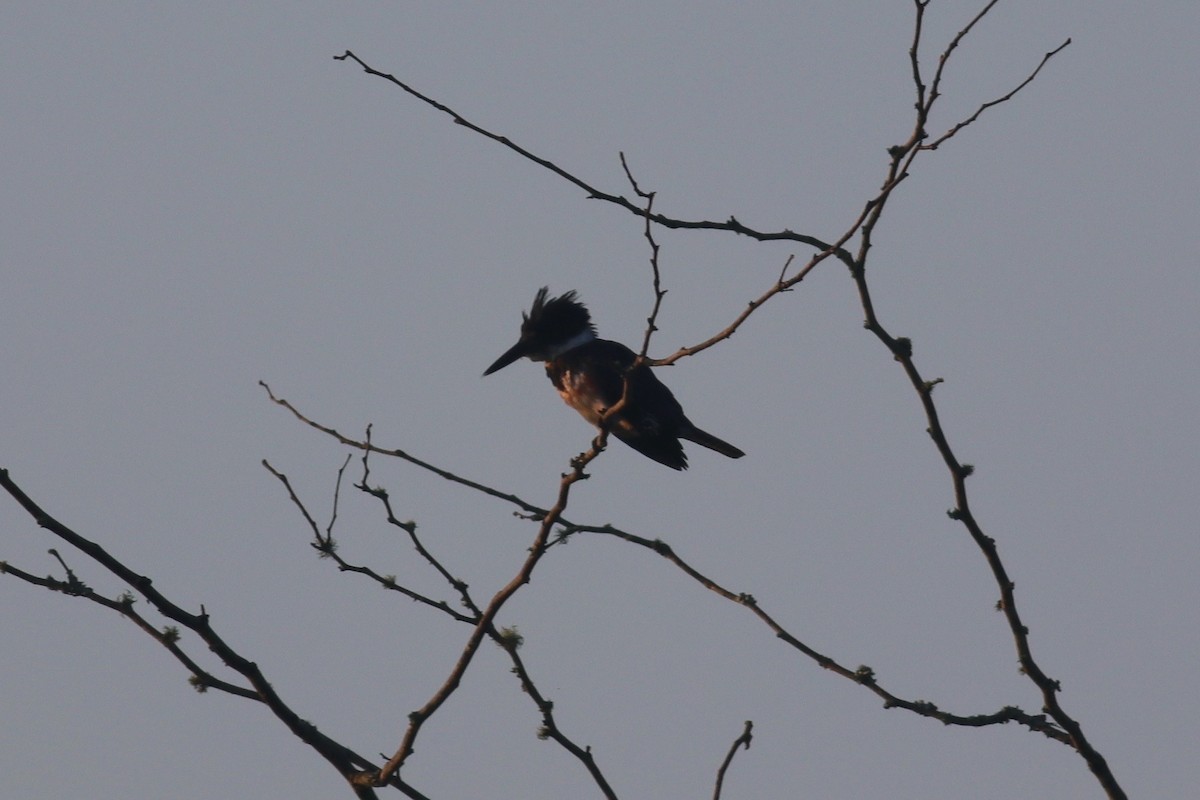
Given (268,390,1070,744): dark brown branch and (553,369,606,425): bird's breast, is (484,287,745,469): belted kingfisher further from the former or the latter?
(268,390,1070,744): dark brown branch

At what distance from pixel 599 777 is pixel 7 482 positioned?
3.99 feet

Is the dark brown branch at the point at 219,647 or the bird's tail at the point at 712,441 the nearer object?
the dark brown branch at the point at 219,647

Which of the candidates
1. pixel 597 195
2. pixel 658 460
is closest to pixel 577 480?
pixel 597 195

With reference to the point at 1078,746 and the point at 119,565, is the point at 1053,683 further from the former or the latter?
the point at 119,565

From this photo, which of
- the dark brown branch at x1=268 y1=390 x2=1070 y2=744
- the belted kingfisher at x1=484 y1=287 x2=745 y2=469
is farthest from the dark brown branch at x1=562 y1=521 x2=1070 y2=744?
the belted kingfisher at x1=484 y1=287 x2=745 y2=469

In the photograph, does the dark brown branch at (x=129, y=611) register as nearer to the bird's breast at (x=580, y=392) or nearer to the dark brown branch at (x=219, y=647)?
the dark brown branch at (x=219, y=647)

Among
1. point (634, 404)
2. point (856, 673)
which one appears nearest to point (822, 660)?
point (856, 673)

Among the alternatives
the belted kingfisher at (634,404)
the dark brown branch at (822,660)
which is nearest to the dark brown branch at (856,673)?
the dark brown branch at (822,660)

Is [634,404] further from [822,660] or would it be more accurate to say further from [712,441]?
[822,660]

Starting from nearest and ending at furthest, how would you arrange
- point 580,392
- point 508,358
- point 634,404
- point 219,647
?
point 219,647 < point 634,404 < point 580,392 < point 508,358

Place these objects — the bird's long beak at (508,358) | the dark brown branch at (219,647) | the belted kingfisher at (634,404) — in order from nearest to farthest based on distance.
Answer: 1. the dark brown branch at (219,647)
2. the belted kingfisher at (634,404)
3. the bird's long beak at (508,358)

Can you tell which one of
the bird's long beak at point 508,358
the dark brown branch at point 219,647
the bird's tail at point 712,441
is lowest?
the dark brown branch at point 219,647

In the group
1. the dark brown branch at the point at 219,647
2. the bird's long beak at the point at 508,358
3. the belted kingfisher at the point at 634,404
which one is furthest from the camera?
the bird's long beak at the point at 508,358

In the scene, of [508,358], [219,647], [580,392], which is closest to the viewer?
[219,647]
